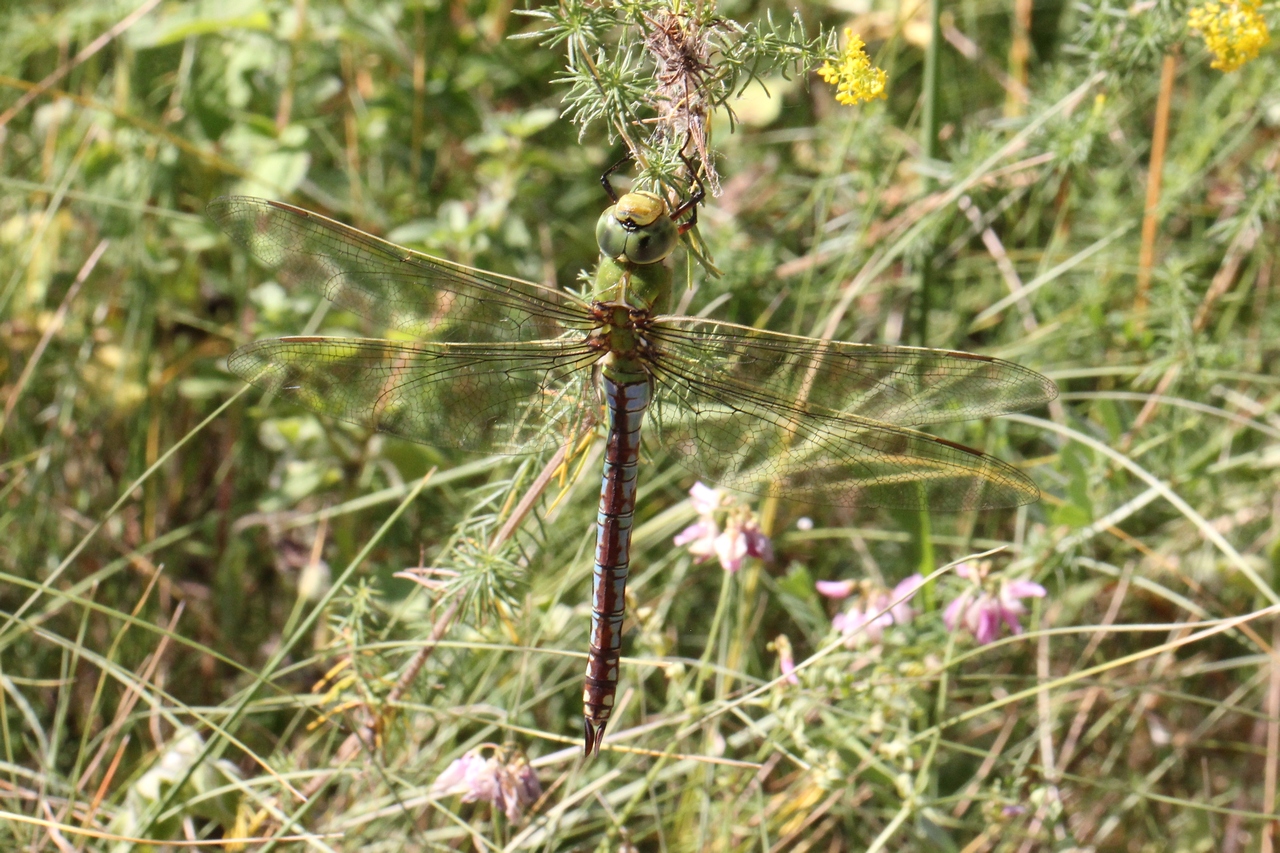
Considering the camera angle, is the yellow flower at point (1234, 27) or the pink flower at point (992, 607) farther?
the pink flower at point (992, 607)

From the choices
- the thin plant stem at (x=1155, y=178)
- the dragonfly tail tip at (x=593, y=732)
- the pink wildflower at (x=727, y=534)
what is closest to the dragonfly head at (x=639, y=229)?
the pink wildflower at (x=727, y=534)

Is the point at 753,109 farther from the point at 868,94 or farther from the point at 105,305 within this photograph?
the point at 105,305

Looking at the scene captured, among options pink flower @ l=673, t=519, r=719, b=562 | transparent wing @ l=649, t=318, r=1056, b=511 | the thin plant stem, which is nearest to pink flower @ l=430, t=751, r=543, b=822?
pink flower @ l=673, t=519, r=719, b=562

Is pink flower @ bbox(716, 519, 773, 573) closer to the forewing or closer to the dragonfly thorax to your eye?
the forewing

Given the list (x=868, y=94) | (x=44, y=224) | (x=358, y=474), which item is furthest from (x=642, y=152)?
(x=44, y=224)

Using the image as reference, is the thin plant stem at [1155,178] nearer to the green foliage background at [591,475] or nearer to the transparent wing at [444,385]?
the green foliage background at [591,475]
